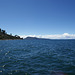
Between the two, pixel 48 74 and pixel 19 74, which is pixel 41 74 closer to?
pixel 48 74

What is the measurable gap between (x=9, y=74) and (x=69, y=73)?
34.3 feet

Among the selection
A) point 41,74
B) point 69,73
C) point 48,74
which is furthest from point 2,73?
point 69,73

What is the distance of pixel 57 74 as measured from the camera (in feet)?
41.3

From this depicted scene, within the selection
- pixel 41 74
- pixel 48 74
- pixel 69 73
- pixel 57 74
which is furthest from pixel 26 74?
pixel 69 73

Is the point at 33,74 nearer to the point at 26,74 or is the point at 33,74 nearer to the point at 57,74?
the point at 26,74

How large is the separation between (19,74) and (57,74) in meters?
6.45

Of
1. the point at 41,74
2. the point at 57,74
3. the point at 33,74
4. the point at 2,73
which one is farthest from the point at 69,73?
the point at 2,73

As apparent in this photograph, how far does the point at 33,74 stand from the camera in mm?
12820

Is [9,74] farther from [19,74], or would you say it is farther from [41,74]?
[41,74]

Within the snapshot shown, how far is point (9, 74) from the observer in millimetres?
12875

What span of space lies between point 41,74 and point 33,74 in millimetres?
1365

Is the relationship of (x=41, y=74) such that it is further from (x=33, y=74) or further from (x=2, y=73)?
(x=2, y=73)

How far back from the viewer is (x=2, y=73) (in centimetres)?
1323

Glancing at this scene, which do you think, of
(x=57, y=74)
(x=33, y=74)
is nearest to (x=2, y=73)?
(x=33, y=74)
